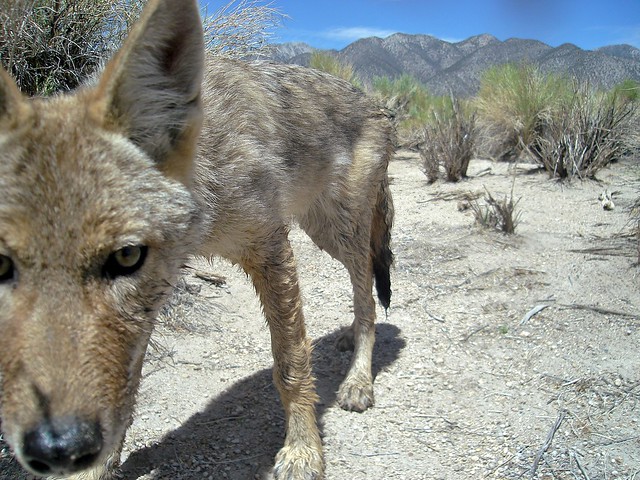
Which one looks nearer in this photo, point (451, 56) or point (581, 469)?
point (581, 469)

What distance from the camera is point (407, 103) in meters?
17.4

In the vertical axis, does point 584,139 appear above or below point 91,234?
below

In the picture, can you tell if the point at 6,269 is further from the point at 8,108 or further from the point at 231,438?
the point at 231,438

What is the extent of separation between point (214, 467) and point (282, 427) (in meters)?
0.57

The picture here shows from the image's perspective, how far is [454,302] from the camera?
4.93 metres

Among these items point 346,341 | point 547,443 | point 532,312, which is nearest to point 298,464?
point 547,443

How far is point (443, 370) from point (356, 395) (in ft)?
2.33

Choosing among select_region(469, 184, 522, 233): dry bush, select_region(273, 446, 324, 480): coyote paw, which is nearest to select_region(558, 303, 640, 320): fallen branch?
select_region(469, 184, 522, 233): dry bush

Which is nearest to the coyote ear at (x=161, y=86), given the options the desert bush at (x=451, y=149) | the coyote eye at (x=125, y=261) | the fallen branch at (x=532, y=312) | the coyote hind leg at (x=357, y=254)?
the coyote eye at (x=125, y=261)

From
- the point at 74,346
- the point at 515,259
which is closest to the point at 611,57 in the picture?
the point at 515,259

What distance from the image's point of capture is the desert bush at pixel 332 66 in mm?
15648

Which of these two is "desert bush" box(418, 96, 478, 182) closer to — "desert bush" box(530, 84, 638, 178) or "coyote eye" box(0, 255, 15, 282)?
"desert bush" box(530, 84, 638, 178)

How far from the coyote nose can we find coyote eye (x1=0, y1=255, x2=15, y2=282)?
0.50 meters

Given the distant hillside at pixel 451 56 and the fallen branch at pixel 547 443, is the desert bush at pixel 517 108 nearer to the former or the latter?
the fallen branch at pixel 547 443
